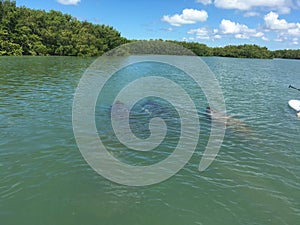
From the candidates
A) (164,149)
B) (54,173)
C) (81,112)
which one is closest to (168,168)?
(164,149)

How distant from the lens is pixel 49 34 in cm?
7644

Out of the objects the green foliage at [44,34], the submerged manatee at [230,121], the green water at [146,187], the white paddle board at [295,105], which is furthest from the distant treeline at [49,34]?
the green water at [146,187]

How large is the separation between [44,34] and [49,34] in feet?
4.48

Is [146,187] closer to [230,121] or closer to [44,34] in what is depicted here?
[230,121]

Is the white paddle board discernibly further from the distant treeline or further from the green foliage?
the green foliage

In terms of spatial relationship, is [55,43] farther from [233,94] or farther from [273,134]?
[273,134]

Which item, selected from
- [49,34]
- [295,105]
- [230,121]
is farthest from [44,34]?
[230,121]

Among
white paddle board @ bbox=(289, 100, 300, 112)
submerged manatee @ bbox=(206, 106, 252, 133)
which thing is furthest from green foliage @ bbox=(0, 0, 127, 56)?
white paddle board @ bbox=(289, 100, 300, 112)

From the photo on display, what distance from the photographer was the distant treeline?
68312 millimetres

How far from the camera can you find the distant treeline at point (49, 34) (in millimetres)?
68312

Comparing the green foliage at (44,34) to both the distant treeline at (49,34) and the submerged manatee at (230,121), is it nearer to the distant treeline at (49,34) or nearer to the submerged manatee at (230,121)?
the distant treeline at (49,34)

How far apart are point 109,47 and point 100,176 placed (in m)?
100

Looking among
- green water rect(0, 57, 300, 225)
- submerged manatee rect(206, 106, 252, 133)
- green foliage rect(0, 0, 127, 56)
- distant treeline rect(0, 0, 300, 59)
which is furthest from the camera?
distant treeline rect(0, 0, 300, 59)

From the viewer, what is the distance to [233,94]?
29.6 metres
